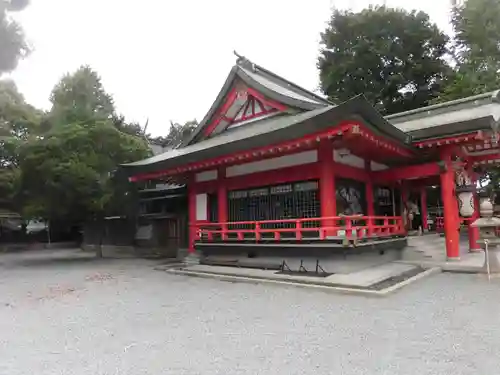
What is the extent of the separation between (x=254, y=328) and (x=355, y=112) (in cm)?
552

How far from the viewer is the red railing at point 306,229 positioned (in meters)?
9.69

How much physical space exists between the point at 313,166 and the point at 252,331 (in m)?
6.05

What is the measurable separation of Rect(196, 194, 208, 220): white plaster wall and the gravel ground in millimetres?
5063

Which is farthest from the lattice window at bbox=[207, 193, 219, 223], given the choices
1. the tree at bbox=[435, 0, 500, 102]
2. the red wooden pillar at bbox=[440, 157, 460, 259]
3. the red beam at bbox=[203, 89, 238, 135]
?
the tree at bbox=[435, 0, 500, 102]

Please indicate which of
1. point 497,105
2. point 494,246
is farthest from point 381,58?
point 494,246

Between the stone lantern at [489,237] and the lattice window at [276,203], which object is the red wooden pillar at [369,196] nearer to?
the lattice window at [276,203]

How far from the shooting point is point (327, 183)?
10.1 meters

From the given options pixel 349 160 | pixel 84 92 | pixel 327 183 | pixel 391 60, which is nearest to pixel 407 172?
pixel 349 160

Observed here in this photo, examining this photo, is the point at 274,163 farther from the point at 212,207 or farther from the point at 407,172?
the point at 407,172

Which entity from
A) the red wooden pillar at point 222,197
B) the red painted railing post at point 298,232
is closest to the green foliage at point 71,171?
the red wooden pillar at point 222,197

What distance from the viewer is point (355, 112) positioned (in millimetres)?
8531

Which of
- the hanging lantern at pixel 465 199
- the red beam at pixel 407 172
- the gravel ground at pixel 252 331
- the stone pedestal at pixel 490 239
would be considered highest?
the red beam at pixel 407 172

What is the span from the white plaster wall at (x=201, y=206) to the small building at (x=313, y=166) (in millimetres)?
39

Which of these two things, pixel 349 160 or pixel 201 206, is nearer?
pixel 349 160
